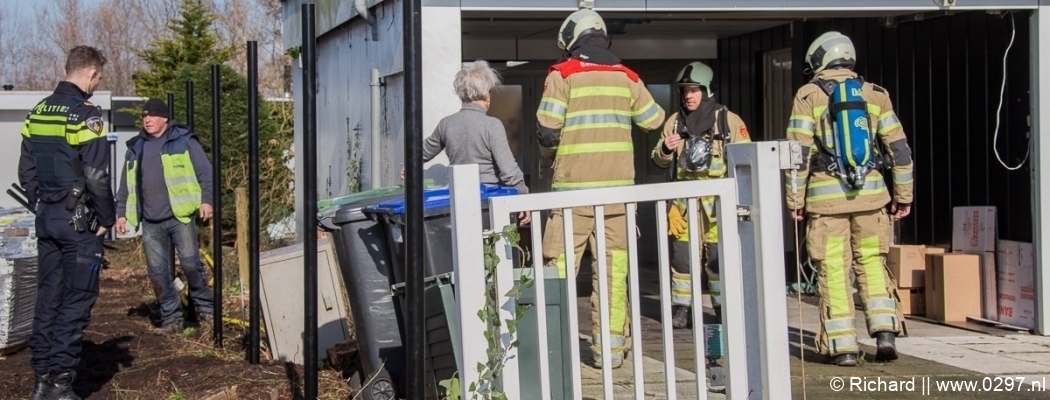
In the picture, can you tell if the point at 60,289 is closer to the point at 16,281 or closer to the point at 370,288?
the point at 370,288

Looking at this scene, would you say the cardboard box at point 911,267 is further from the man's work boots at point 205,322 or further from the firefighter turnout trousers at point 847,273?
the man's work boots at point 205,322

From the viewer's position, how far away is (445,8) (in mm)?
6840

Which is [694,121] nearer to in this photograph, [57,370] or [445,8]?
[445,8]

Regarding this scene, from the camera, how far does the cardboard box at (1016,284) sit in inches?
295

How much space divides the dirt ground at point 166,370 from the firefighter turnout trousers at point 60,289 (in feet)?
1.26

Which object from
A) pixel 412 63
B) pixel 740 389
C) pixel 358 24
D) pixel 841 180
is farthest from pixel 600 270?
pixel 358 24

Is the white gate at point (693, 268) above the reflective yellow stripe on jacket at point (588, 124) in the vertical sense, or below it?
below

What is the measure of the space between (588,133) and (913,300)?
363 cm

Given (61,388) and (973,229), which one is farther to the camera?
(973,229)

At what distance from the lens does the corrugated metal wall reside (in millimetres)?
7598

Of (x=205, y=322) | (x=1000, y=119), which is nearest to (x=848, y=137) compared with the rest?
(x=1000, y=119)

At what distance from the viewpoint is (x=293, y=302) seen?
21.9 ft

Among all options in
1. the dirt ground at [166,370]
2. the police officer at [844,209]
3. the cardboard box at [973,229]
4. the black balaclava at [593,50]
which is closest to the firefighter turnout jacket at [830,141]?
the police officer at [844,209]

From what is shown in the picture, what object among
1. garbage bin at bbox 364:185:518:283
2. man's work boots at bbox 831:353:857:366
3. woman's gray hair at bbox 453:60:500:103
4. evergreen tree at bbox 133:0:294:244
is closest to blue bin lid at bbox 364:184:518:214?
garbage bin at bbox 364:185:518:283
